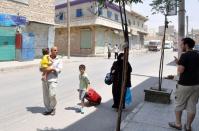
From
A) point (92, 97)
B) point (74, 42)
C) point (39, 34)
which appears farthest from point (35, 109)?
point (74, 42)

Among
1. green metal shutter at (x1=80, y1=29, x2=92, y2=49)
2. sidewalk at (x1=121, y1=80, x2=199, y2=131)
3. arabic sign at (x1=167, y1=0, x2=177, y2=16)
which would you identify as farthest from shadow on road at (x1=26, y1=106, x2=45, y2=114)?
green metal shutter at (x1=80, y1=29, x2=92, y2=49)

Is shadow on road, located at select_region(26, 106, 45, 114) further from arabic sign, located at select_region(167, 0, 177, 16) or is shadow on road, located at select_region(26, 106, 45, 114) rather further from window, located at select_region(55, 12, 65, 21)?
window, located at select_region(55, 12, 65, 21)

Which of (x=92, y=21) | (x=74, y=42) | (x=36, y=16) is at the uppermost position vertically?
(x=92, y=21)

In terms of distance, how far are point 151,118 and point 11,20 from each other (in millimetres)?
17928

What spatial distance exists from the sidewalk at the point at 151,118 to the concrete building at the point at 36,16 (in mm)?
Result: 16604

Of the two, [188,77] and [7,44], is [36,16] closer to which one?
[7,44]

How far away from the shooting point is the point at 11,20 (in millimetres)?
22859

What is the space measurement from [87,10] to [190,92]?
33.9 m

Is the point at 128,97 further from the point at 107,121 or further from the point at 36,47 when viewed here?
the point at 36,47

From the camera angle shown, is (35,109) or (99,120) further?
(35,109)

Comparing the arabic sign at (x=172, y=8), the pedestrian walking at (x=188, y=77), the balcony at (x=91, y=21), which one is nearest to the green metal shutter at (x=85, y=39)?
the balcony at (x=91, y=21)

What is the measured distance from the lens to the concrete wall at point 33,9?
74.9ft

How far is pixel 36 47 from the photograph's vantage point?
26.9m

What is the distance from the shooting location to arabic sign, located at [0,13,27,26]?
867 inches
